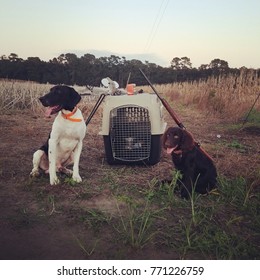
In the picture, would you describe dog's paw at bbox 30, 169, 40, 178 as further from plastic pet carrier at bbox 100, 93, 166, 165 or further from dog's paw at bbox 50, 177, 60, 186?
plastic pet carrier at bbox 100, 93, 166, 165

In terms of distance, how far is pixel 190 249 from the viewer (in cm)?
185

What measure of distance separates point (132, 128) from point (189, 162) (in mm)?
920

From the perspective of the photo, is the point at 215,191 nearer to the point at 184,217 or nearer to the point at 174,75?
the point at 184,217

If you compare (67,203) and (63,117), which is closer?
(67,203)

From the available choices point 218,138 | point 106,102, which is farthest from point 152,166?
point 218,138

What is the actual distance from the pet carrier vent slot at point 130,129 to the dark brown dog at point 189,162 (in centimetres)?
67

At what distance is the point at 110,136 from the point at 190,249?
1.72 meters

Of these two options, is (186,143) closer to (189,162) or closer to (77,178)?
(189,162)

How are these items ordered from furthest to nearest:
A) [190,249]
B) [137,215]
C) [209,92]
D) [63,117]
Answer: [209,92] < [63,117] < [137,215] < [190,249]

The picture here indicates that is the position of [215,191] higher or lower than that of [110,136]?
lower

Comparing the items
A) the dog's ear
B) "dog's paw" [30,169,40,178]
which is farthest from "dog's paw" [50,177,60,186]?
the dog's ear

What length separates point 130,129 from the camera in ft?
10.9

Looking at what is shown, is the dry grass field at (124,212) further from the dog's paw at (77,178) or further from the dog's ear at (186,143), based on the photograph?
the dog's ear at (186,143)

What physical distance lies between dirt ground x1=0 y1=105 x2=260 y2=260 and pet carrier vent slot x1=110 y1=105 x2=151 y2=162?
28 centimetres
